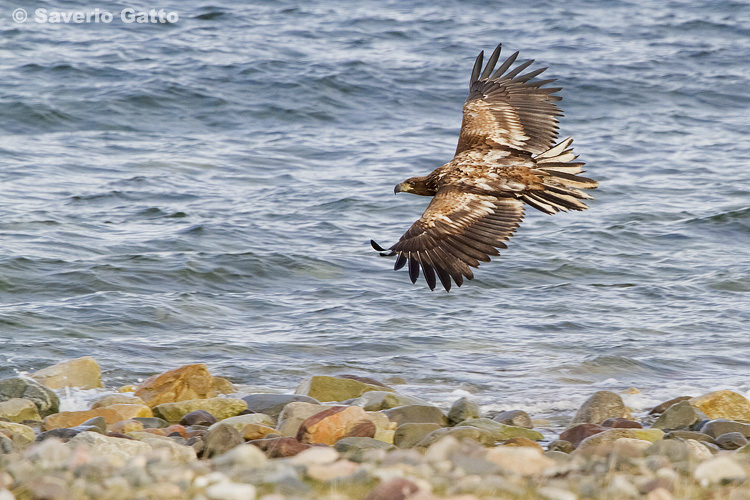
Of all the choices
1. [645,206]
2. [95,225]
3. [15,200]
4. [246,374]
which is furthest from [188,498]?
[645,206]

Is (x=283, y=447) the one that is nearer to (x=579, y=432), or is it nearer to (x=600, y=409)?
(x=579, y=432)

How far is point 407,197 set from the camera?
45.0ft

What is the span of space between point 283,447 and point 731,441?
287 centimetres

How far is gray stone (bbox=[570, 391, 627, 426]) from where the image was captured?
6.95 m

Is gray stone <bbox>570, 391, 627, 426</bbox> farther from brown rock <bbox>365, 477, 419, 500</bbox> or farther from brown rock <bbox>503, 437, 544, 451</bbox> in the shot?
brown rock <bbox>365, 477, 419, 500</bbox>

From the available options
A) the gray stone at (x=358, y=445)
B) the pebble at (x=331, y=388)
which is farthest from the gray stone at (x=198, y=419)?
the gray stone at (x=358, y=445)

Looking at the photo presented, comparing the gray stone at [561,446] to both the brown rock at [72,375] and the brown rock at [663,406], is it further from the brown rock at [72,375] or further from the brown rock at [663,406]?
the brown rock at [72,375]

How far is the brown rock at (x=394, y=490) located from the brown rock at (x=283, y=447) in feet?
5.49

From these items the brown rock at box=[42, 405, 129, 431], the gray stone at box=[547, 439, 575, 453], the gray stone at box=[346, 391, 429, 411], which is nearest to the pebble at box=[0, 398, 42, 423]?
the brown rock at box=[42, 405, 129, 431]

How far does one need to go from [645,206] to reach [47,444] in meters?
10.2

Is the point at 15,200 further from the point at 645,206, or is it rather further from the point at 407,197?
the point at 645,206

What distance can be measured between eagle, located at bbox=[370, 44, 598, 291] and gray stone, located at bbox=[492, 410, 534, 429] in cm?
108

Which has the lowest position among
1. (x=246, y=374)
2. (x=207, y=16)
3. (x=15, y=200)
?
(x=246, y=374)

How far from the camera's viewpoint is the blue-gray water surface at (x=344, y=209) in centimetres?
884
